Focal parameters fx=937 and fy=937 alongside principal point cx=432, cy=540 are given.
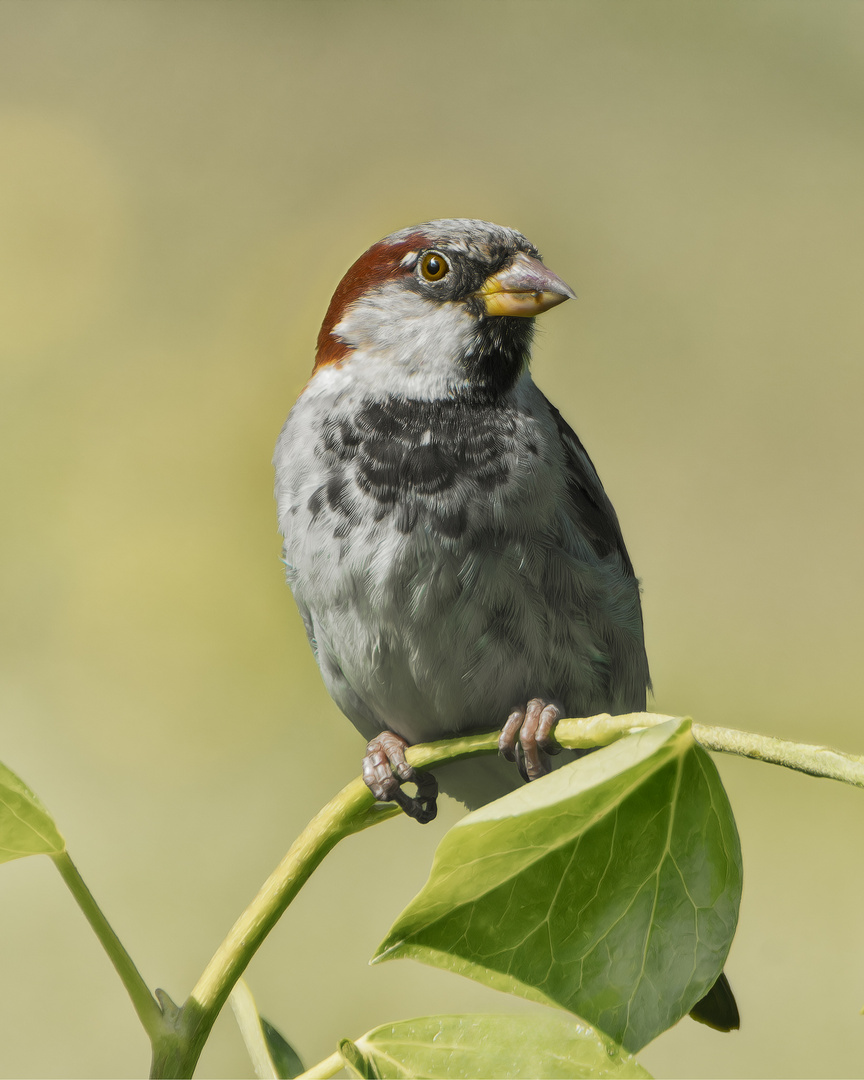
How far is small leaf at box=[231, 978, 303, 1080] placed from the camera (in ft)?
1.32

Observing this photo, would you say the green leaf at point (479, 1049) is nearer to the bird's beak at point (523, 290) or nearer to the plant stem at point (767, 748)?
the plant stem at point (767, 748)

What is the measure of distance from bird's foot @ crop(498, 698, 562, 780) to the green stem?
13 cm

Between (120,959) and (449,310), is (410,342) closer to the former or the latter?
(449,310)

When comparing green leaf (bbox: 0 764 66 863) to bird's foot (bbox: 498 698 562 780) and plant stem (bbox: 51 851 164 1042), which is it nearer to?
plant stem (bbox: 51 851 164 1042)

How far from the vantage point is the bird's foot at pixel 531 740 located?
56 cm

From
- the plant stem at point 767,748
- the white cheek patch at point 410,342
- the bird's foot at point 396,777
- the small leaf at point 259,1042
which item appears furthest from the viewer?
the white cheek patch at point 410,342

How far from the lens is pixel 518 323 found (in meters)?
0.69

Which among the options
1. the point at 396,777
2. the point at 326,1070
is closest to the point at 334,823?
the point at 326,1070

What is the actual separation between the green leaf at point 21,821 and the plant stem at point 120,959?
1 cm

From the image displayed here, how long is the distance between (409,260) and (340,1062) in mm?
533

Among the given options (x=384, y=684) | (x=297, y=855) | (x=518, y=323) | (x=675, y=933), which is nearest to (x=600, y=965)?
(x=675, y=933)

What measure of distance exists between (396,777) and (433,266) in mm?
361

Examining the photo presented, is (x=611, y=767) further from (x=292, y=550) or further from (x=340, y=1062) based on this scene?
(x=292, y=550)

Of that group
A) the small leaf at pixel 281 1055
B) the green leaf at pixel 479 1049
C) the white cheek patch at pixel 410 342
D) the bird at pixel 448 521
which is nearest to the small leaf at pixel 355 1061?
the green leaf at pixel 479 1049
